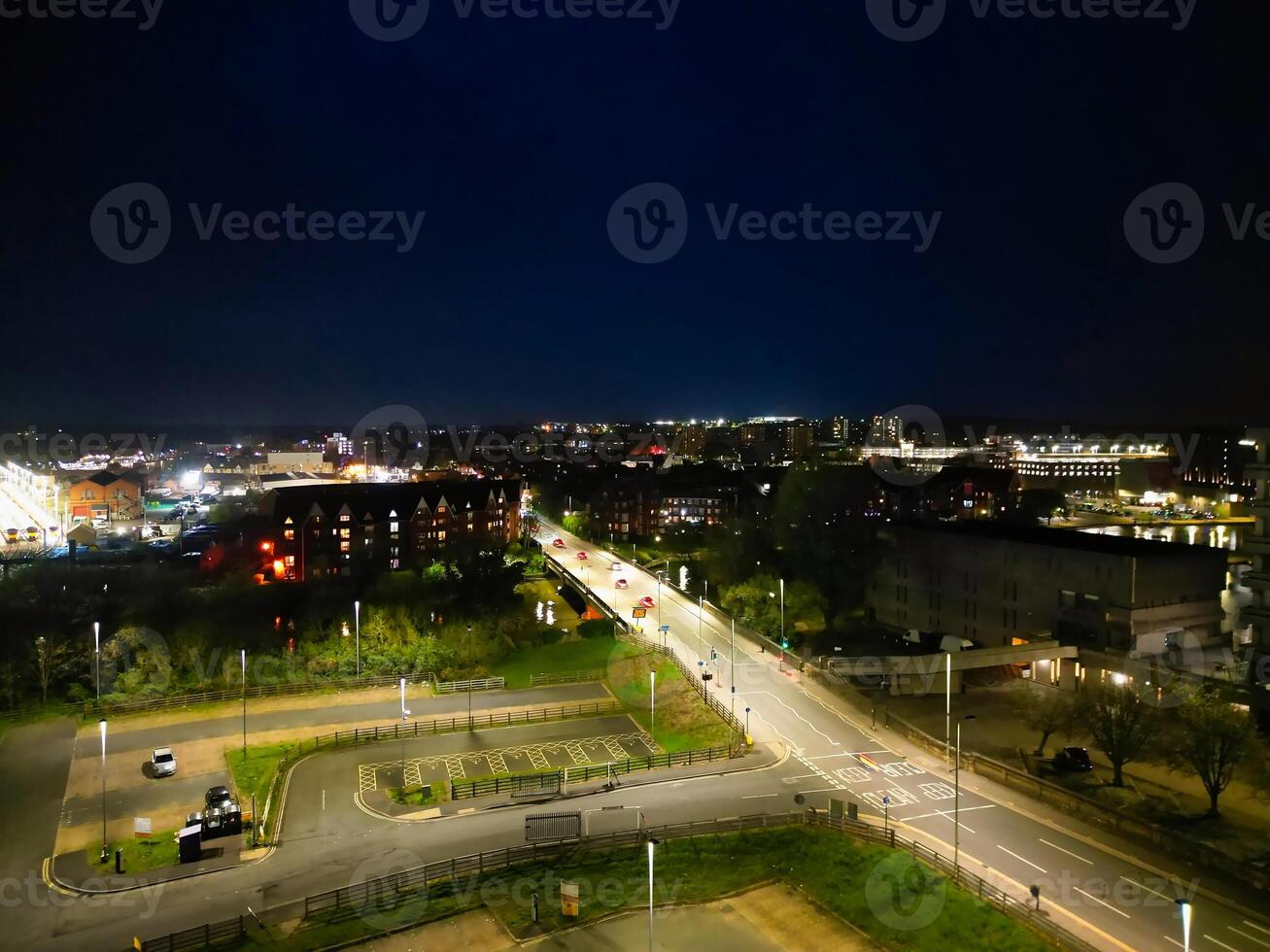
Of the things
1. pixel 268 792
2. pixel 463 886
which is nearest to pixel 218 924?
pixel 463 886

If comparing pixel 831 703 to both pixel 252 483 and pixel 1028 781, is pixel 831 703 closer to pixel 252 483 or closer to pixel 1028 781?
pixel 1028 781

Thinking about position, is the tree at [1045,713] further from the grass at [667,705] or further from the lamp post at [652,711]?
the lamp post at [652,711]

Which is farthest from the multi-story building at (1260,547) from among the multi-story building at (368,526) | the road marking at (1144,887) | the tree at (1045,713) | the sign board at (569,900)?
the multi-story building at (368,526)

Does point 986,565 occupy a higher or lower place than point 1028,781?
higher

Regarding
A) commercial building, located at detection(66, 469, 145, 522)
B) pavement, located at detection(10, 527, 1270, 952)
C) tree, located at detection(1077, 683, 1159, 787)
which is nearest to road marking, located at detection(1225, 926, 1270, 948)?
pavement, located at detection(10, 527, 1270, 952)

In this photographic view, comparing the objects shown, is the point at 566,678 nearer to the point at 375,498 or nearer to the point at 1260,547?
the point at 1260,547

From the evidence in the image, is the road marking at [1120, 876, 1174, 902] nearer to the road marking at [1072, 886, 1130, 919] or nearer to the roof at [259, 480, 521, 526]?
the road marking at [1072, 886, 1130, 919]
